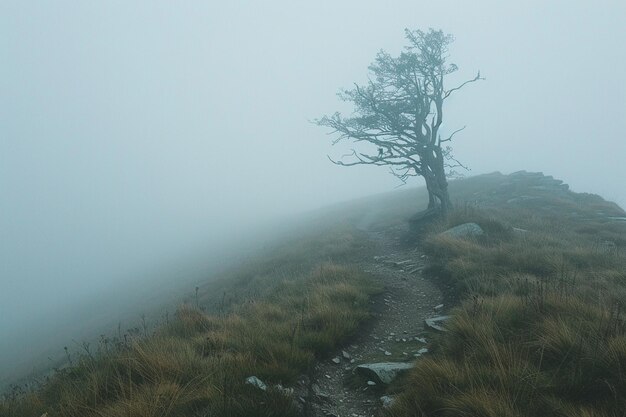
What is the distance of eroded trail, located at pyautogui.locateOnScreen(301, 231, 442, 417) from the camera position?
5184mm

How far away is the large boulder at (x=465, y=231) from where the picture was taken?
14.2 metres

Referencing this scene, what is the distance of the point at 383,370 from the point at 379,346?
1475mm

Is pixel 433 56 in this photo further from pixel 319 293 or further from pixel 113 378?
pixel 113 378

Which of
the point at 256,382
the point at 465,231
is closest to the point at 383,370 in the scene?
the point at 256,382

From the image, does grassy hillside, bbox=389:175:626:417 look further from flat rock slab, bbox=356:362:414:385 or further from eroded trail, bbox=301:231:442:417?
eroded trail, bbox=301:231:442:417

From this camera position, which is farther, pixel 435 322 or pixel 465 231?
pixel 465 231

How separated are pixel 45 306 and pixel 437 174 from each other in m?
58.7

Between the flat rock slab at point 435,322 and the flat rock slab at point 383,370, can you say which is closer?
the flat rock slab at point 383,370

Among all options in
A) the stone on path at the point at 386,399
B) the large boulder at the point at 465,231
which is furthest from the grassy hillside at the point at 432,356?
the large boulder at the point at 465,231

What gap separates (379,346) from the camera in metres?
7.19

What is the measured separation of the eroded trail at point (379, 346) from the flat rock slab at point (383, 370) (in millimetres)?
115

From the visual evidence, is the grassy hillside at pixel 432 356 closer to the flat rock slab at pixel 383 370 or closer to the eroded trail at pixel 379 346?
the eroded trail at pixel 379 346

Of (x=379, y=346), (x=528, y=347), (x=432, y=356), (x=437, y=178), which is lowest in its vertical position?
(x=379, y=346)

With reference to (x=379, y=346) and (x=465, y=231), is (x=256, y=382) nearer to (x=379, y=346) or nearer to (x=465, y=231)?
(x=379, y=346)
